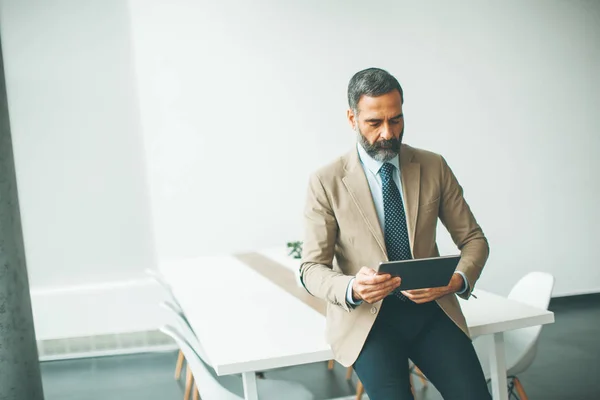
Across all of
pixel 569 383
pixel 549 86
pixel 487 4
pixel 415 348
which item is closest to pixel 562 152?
pixel 549 86

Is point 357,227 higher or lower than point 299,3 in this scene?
lower

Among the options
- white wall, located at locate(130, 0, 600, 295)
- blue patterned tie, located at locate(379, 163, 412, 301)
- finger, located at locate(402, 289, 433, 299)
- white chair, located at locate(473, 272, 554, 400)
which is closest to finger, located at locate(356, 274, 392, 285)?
finger, located at locate(402, 289, 433, 299)

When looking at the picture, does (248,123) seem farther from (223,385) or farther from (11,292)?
(11,292)

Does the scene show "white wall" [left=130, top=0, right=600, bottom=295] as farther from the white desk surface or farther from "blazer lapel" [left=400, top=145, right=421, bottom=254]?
"blazer lapel" [left=400, top=145, right=421, bottom=254]

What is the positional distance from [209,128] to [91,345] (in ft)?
6.89

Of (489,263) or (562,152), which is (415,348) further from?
(562,152)

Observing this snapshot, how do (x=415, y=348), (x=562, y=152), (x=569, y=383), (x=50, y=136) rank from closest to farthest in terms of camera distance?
(x=415, y=348), (x=569, y=383), (x=50, y=136), (x=562, y=152)

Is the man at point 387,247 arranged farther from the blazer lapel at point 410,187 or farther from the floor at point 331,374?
the floor at point 331,374

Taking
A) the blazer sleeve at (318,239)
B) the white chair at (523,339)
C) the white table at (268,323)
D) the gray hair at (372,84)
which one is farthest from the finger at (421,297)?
the white chair at (523,339)

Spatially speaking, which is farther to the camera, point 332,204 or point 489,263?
point 489,263

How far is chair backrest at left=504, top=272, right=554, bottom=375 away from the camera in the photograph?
2.92 m

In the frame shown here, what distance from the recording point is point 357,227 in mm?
2348

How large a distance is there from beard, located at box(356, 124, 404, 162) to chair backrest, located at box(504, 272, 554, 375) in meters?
1.17

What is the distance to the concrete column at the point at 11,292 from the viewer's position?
2.63 m
